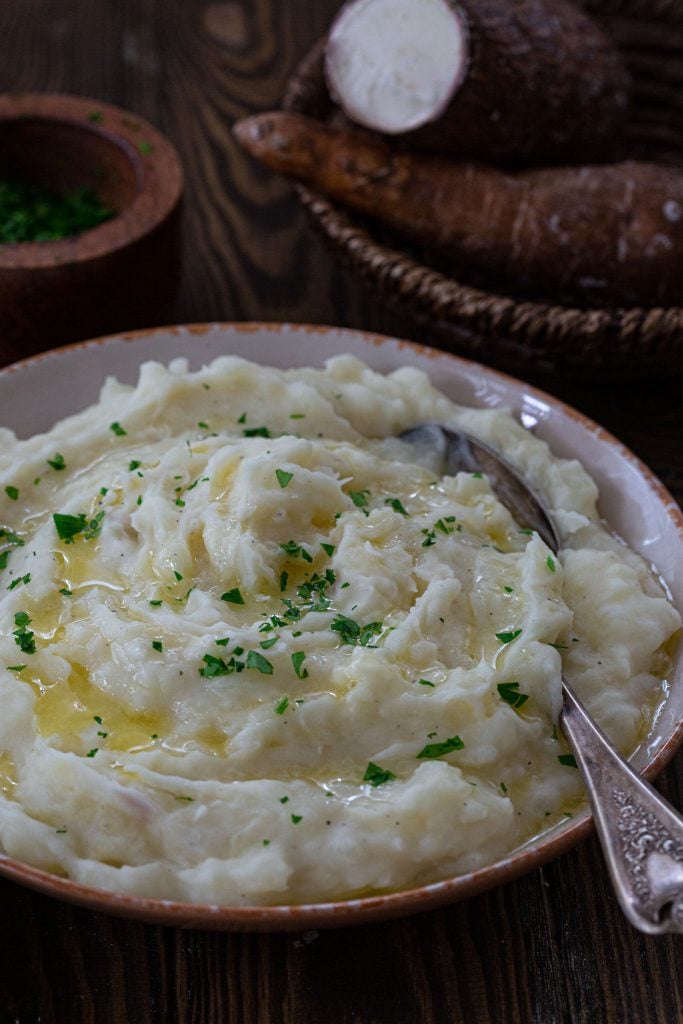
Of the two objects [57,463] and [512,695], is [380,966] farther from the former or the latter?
[57,463]

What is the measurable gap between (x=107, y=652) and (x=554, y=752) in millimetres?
1673

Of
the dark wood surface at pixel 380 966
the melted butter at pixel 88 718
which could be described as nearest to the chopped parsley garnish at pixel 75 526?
the melted butter at pixel 88 718

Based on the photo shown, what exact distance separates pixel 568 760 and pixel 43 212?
15.8 feet

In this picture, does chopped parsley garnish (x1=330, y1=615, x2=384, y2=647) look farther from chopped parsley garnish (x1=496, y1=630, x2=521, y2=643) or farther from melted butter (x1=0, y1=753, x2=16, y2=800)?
melted butter (x1=0, y1=753, x2=16, y2=800)

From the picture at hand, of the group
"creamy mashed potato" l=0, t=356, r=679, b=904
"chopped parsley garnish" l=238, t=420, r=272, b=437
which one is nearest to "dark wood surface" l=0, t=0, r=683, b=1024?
"creamy mashed potato" l=0, t=356, r=679, b=904

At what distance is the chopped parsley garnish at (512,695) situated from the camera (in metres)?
4.05

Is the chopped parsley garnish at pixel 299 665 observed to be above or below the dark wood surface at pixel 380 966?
above

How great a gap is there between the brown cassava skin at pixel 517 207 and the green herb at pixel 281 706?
3634 mm

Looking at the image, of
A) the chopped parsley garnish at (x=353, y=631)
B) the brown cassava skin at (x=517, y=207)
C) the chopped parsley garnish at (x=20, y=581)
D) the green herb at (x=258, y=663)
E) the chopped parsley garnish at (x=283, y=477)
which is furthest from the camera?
the brown cassava skin at (x=517, y=207)

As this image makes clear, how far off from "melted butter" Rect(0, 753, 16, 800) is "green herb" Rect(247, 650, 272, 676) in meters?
0.89

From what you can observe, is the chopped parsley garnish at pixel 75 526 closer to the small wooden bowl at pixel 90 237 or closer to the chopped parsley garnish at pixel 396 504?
the chopped parsley garnish at pixel 396 504

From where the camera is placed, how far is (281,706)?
12.7ft

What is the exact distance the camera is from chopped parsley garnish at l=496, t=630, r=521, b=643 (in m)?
4.23

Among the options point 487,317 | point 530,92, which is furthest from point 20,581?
point 530,92
